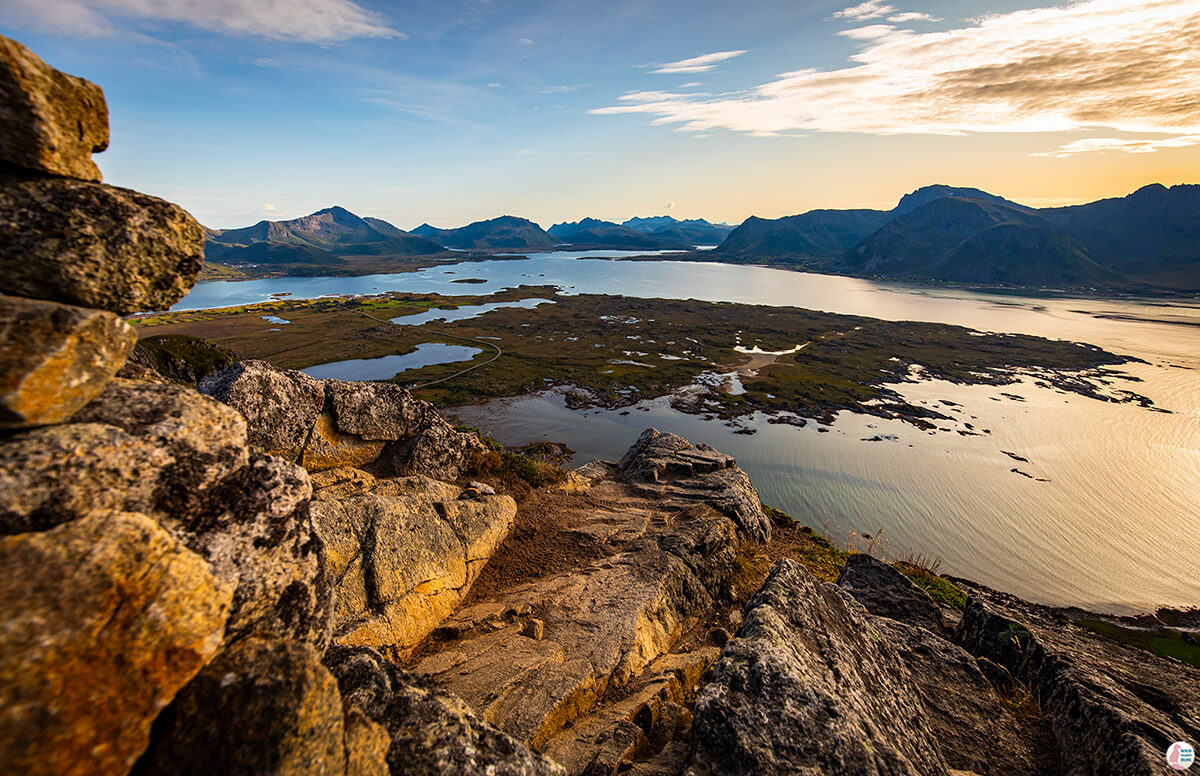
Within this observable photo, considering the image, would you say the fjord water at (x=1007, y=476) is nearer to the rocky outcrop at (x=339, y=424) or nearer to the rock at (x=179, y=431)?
the rocky outcrop at (x=339, y=424)

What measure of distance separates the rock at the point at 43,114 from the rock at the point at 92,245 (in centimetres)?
23

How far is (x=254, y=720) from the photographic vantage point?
4.20m

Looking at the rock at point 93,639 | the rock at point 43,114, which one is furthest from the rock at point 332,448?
the rock at point 93,639

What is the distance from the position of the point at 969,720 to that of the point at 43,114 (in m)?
16.2

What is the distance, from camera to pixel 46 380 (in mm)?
4375

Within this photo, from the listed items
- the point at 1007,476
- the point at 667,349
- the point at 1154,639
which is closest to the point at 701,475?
the point at 1154,639

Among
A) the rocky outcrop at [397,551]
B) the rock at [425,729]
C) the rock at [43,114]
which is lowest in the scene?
the rocky outcrop at [397,551]

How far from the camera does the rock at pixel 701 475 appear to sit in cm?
2027

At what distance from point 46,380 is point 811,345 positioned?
10038 centimetres

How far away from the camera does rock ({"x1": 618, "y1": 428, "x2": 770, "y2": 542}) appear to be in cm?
2027

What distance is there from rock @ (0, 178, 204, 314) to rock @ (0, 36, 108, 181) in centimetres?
23

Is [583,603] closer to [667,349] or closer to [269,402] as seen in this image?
[269,402]

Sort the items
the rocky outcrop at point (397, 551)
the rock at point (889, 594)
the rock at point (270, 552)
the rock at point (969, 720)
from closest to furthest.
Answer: the rock at point (270, 552), the rock at point (969, 720), the rocky outcrop at point (397, 551), the rock at point (889, 594)

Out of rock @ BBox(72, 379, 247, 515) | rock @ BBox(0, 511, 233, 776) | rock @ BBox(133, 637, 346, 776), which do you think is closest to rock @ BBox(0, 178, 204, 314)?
rock @ BBox(72, 379, 247, 515)
